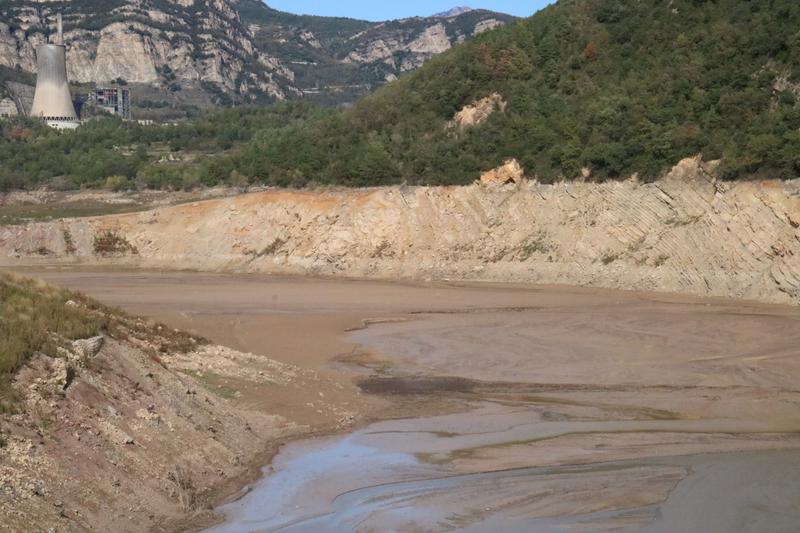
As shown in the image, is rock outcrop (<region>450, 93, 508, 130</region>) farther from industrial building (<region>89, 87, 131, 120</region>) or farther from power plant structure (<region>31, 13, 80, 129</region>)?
industrial building (<region>89, 87, 131, 120</region>)

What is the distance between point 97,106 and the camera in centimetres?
15662

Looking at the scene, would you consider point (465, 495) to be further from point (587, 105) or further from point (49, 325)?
point (587, 105)

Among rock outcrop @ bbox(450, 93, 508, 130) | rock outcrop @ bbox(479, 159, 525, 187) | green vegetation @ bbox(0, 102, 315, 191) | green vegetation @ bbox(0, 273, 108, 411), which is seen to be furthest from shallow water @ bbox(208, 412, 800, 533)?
green vegetation @ bbox(0, 102, 315, 191)

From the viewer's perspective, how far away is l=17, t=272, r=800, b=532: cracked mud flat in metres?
16.5

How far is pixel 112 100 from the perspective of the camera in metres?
160

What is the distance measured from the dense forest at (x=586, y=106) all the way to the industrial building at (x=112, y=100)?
89.6 metres

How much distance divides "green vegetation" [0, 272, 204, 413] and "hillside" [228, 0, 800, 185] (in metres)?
29.5

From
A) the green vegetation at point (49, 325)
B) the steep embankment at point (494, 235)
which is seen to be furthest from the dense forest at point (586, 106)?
the green vegetation at point (49, 325)

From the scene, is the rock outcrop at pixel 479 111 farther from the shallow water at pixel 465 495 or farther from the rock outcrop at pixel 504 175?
the shallow water at pixel 465 495

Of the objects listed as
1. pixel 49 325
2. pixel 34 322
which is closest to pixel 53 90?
pixel 49 325

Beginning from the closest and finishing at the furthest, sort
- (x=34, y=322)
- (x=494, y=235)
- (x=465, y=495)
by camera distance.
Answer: (x=465, y=495) → (x=34, y=322) → (x=494, y=235)

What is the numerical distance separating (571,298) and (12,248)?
30.9 metres

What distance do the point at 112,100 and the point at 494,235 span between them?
120 m

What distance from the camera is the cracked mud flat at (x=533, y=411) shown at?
650 inches
